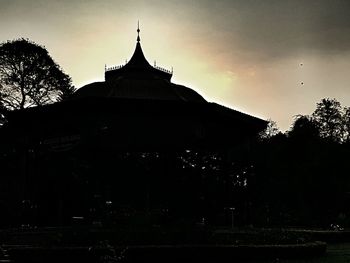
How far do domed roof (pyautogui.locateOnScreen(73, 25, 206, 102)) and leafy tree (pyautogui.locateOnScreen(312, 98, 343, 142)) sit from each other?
3289cm

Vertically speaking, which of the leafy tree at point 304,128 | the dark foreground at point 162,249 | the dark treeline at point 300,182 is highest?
the leafy tree at point 304,128

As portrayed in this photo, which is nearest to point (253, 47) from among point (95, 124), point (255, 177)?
point (95, 124)

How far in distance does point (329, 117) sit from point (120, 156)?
1719 inches

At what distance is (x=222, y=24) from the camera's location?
83.3 ft

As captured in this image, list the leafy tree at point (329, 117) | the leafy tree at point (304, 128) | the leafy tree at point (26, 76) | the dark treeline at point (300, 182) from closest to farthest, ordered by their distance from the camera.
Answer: the dark treeline at point (300, 182), the leafy tree at point (26, 76), the leafy tree at point (304, 128), the leafy tree at point (329, 117)

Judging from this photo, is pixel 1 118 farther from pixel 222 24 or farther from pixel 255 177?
pixel 222 24

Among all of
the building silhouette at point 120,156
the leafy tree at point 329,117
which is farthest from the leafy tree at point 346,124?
the building silhouette at point 120,156

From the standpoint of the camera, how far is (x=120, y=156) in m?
40.3

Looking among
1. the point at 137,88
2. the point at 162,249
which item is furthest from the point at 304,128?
the point at 162,249

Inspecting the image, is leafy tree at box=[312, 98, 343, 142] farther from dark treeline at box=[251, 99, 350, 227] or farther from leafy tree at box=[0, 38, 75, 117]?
leafy tree at box=[0, 38, 75, 117]

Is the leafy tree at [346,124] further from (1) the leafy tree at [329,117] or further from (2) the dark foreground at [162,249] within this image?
(2) the dark foreground at [162,249]

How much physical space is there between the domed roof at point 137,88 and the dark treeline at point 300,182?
960 cm

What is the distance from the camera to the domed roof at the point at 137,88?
4388cm

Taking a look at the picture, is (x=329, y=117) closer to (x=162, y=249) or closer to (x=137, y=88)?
(x=137, y=88)
